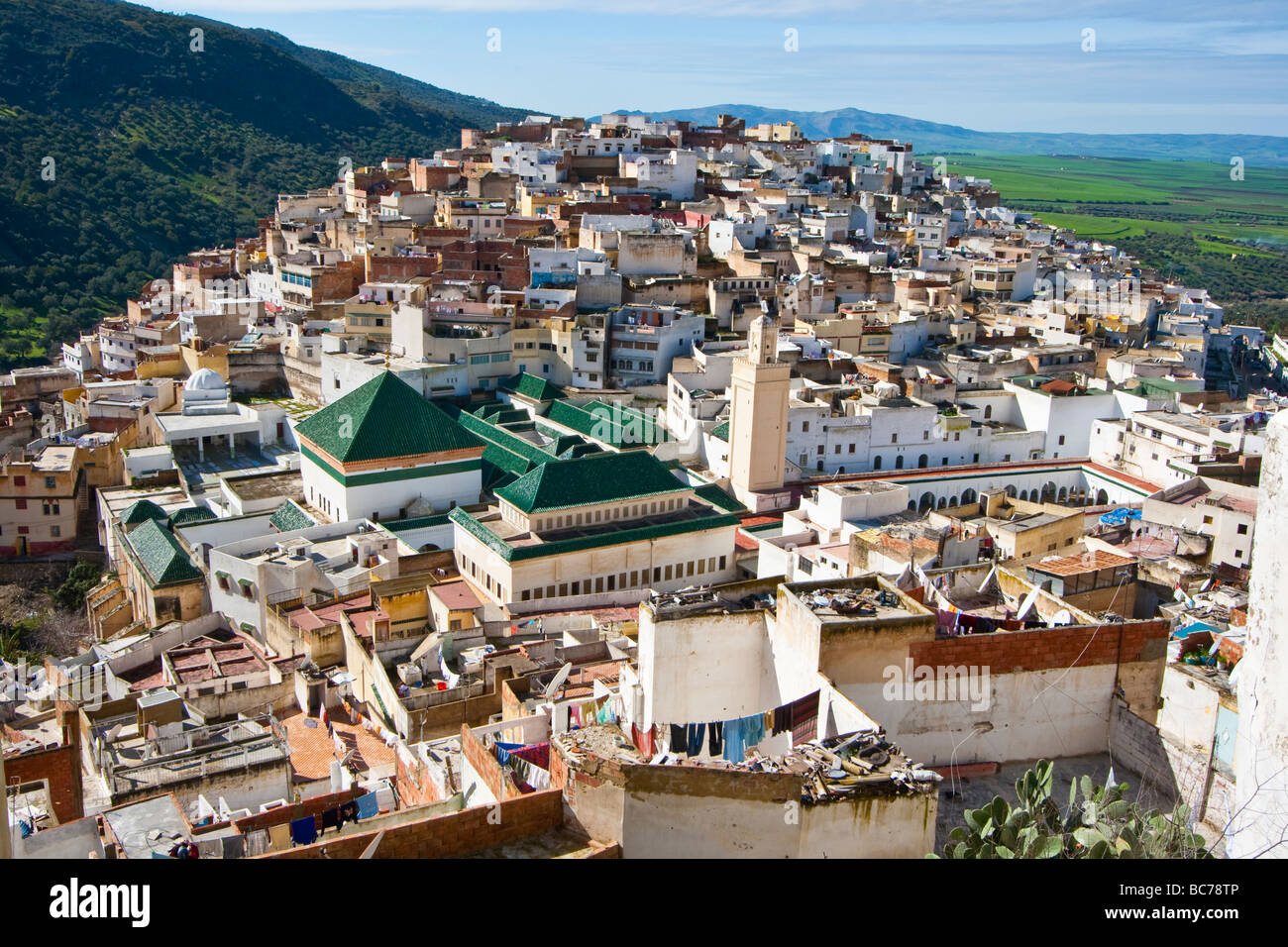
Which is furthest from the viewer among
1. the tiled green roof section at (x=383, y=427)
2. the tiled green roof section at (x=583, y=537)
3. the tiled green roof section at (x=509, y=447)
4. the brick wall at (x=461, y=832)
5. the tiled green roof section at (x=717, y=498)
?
the tiled green roof section at (x=509, y=447)

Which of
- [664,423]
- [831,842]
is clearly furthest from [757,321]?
[831,842]

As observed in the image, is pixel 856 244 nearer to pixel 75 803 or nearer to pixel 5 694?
pixel 5 694

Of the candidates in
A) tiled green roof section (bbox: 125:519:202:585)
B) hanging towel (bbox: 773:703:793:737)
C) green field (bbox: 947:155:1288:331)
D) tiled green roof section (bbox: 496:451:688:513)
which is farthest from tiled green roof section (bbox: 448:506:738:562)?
green field (bbox: 947:155:1288:331)

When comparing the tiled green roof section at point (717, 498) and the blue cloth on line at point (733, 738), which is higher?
the blue cloth on line at point (733, 738)

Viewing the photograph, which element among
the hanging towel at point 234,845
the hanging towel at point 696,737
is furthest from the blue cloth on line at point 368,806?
the hanging towel at point 696,737

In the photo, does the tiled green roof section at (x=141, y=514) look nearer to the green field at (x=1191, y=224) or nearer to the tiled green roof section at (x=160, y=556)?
the tiled green roof section at (x=160, y=556)

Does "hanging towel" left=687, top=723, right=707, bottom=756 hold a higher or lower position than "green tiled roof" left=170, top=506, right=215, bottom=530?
higher

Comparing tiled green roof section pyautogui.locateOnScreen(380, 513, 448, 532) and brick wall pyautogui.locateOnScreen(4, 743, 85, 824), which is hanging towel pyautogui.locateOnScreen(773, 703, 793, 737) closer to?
brick wall pyautogui.locateOnScreen(4, 743, 85, 824)
